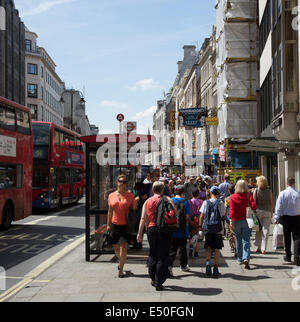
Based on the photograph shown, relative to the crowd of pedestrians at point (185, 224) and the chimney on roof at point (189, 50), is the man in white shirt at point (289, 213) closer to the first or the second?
the crowd of pedestrians at point (185, 224)

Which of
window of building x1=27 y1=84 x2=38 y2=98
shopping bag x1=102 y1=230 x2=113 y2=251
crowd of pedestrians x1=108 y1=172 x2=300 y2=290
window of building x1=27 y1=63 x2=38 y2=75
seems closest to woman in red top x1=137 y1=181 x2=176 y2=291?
crowd of pedestrians x1=108 y1=172 x2=300 y2=290

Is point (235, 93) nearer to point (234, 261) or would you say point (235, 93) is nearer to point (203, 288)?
point (234, 261)

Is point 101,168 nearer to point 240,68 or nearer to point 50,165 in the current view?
point 50,165

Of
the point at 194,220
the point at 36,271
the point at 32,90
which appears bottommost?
the point at 36,271

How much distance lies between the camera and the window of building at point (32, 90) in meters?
83.7

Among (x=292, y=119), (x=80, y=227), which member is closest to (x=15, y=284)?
(x=80, y=227)

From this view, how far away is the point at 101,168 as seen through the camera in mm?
11539

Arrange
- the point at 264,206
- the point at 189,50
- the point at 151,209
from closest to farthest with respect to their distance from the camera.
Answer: the point at 151,209 < the point at 264,206 < the point at 189,50

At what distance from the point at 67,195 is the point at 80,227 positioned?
373 inches

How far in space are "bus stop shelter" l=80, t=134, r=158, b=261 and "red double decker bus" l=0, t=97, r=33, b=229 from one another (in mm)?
4949

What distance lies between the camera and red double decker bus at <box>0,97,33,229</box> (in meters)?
15.5

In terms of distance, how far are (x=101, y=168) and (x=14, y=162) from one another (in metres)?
5.96

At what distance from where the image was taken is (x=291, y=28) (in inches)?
666

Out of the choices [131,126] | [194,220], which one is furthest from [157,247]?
[131,126]
